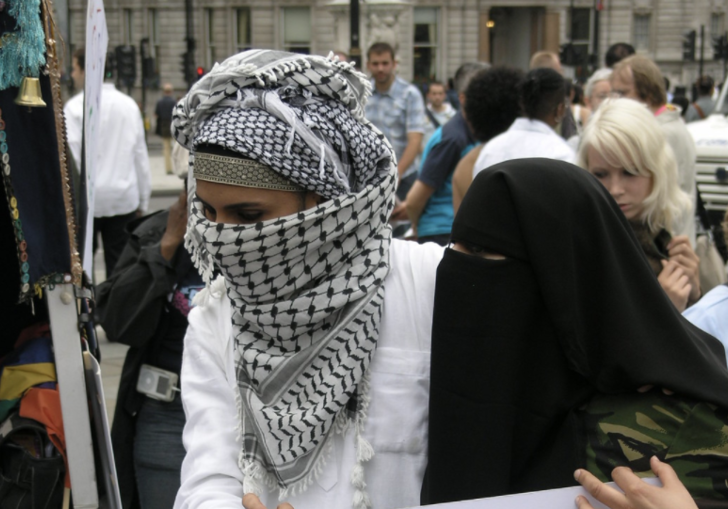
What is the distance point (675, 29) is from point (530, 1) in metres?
7.73

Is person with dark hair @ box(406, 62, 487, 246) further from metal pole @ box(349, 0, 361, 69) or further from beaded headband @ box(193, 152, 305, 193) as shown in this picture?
metal pole @ box(349, 0, 361, 69)

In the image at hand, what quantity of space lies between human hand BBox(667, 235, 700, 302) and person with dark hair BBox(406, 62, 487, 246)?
9.20 ft

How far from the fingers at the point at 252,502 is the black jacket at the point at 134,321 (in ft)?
4.83

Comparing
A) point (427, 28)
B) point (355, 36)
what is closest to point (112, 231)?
point (355, 36)

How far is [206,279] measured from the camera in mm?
2137

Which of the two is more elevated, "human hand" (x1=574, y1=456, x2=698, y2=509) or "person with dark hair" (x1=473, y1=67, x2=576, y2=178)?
"person with dark hair" (x1=473, y1=67, x2=576, y2=178)

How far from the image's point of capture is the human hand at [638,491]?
1.52 m

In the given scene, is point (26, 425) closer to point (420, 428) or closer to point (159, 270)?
point (159, 270)

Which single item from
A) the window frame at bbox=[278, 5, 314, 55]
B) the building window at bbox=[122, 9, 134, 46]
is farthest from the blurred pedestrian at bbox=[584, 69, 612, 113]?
the building window at bbox=[122, 9, 134, 46]

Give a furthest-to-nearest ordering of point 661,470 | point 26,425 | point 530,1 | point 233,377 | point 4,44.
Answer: point 530,1 → point 26,425 → point 4,44 → point 233,377 → point 661,470

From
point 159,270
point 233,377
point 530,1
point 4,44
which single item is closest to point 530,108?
point 159,270

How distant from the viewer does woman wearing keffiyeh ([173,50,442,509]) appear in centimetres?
186

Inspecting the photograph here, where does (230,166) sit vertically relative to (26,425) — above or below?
above

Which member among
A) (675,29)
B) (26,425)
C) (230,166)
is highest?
(675,29)
